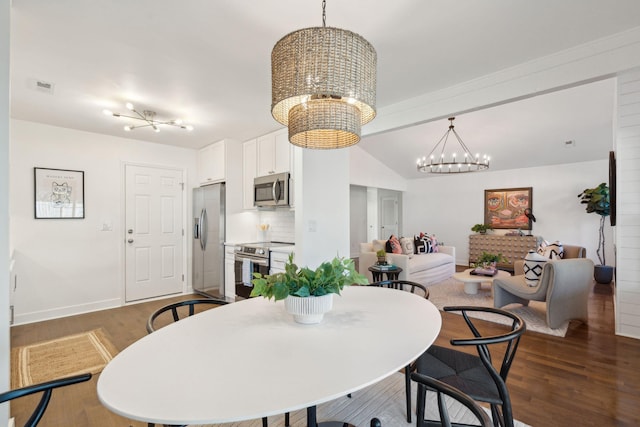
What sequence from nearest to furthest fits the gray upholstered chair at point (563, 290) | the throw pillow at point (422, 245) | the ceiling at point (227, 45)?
1. the ceiling at point (227, 45)
2. the gray upholstered chair at point (563, 290)
3. the throw pillow at point (422, 245)

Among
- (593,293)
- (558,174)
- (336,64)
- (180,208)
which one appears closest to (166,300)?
(180,208)

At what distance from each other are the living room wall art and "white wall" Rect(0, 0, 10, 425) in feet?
26.1

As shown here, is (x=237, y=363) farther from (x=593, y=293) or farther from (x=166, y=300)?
(x=593, y=293)

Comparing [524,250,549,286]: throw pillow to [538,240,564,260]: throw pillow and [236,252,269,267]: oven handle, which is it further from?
[236,252,269,267]: oven handle

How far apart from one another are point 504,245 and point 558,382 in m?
5.17

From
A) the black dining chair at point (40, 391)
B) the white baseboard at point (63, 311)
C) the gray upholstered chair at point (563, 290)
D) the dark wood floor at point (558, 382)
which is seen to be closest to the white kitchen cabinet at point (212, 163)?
the white baseboard at point (63, 311)

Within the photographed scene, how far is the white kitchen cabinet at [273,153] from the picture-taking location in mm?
3844

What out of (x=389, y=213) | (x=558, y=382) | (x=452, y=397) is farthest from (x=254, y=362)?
(x=389, y=213)

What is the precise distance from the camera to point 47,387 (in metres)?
0.94

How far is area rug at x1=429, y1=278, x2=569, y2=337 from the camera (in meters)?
3.24

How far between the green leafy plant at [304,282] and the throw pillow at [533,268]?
2.98 metres

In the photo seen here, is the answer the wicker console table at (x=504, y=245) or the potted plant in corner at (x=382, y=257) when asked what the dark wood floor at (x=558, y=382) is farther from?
the wicker console table at (x=504, y=245)

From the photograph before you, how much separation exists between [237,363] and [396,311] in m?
0.84

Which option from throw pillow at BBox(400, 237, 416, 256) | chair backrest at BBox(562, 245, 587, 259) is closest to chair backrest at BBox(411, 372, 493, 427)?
throw pillow at BBox(400, 237, 416, 256)
